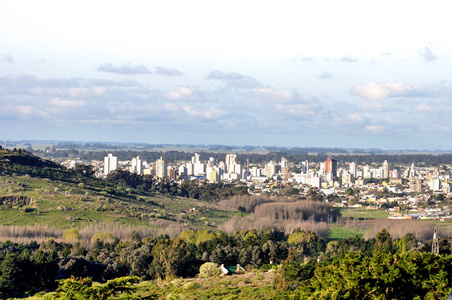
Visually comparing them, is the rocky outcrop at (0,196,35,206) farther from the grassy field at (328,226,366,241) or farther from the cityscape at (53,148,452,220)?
the cityscape at (53,148,452,220)

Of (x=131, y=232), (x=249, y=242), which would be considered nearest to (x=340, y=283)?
(x=249, y=242)

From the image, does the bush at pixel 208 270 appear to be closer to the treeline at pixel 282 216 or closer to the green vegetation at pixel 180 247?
the green vegetation at pixel 180 247

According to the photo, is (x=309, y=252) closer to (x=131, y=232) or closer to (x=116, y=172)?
(x=131, y=232)

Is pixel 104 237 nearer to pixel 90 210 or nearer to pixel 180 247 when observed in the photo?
pixel 180 247

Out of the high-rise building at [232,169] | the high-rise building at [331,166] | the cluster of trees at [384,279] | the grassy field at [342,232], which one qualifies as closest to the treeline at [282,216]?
the grassy field at [342,232]

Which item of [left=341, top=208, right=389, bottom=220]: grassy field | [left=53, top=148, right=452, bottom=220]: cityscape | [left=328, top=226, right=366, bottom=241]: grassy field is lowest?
[left=341, top=208, right=389, bottom=220]: grassy field

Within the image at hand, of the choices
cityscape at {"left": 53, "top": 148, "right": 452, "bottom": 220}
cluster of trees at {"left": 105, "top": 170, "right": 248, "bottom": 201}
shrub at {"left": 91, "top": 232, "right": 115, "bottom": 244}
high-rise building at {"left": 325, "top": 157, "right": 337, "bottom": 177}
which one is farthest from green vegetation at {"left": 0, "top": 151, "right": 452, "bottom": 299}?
high-rise building at {"left": 325, "top": 157, "right": 337, "bottom": 177}

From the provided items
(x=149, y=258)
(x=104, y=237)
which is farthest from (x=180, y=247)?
(x=104, y=237)
